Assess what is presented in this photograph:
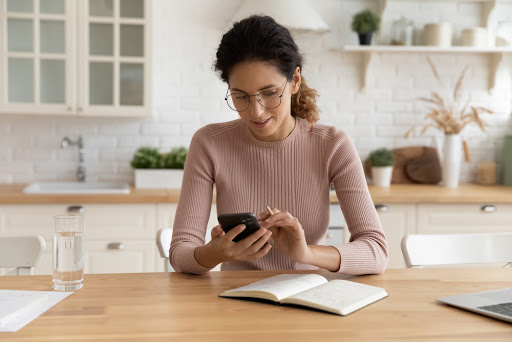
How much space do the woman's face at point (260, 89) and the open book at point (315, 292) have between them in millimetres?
492

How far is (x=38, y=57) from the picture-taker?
3393 mm

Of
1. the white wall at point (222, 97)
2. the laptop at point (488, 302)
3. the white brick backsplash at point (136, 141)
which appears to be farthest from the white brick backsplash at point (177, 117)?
the laptop at point (488, 302)

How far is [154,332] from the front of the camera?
1.17 m

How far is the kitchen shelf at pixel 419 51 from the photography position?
3.72 meters

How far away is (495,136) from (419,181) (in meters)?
0.61

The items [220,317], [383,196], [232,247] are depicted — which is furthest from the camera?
[383,196]

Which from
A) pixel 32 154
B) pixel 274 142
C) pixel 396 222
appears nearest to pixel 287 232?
pixel 274 142

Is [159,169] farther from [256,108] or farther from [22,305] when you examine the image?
[22,305]

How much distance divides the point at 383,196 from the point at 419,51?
109cm

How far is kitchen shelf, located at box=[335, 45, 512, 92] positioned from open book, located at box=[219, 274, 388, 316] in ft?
8.08

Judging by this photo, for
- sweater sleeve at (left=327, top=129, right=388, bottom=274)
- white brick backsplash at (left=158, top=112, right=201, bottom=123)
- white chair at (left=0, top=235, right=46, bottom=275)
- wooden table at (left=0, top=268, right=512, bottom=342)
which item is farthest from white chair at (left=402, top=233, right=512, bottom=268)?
white brick backsplash at (left=158, top=112, right=201, bottom=123)

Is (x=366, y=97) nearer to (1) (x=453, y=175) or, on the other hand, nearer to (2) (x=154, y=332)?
(1) (x=453, y=175)

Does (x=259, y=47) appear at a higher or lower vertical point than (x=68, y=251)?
higher

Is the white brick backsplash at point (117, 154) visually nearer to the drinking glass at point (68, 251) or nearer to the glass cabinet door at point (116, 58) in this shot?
the glass cabinet door at point (116, 58)
